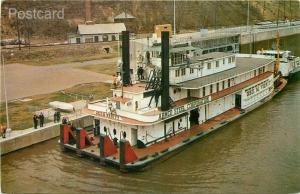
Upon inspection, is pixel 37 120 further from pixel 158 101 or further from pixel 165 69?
pixel 165 69

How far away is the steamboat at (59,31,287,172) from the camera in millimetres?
22766

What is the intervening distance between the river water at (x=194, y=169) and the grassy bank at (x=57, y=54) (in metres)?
31.0

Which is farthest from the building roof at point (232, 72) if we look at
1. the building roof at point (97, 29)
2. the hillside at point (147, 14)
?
the hillside at point (147, 14)

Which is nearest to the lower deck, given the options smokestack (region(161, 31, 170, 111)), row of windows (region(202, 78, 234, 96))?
row of windows (region(202, 78, 234, 96))

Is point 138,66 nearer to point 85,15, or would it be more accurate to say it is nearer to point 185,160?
point 185,160

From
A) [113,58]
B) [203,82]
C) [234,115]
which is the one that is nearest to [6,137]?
[203,82]

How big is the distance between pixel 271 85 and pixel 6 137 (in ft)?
79.4

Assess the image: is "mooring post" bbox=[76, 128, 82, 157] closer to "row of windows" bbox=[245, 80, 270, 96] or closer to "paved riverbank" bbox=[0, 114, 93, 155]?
"paved riverbank" bbox=[0, 114, 93, 155]

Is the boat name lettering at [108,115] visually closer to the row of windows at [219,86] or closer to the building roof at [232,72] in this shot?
the building roof at [232,72]

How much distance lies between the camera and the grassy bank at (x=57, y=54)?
5572 cm

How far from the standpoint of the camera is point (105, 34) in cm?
7194

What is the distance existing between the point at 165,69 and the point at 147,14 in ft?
235

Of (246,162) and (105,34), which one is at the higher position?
(105,34)

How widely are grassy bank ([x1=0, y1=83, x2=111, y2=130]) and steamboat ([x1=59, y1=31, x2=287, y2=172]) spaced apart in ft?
16.8
